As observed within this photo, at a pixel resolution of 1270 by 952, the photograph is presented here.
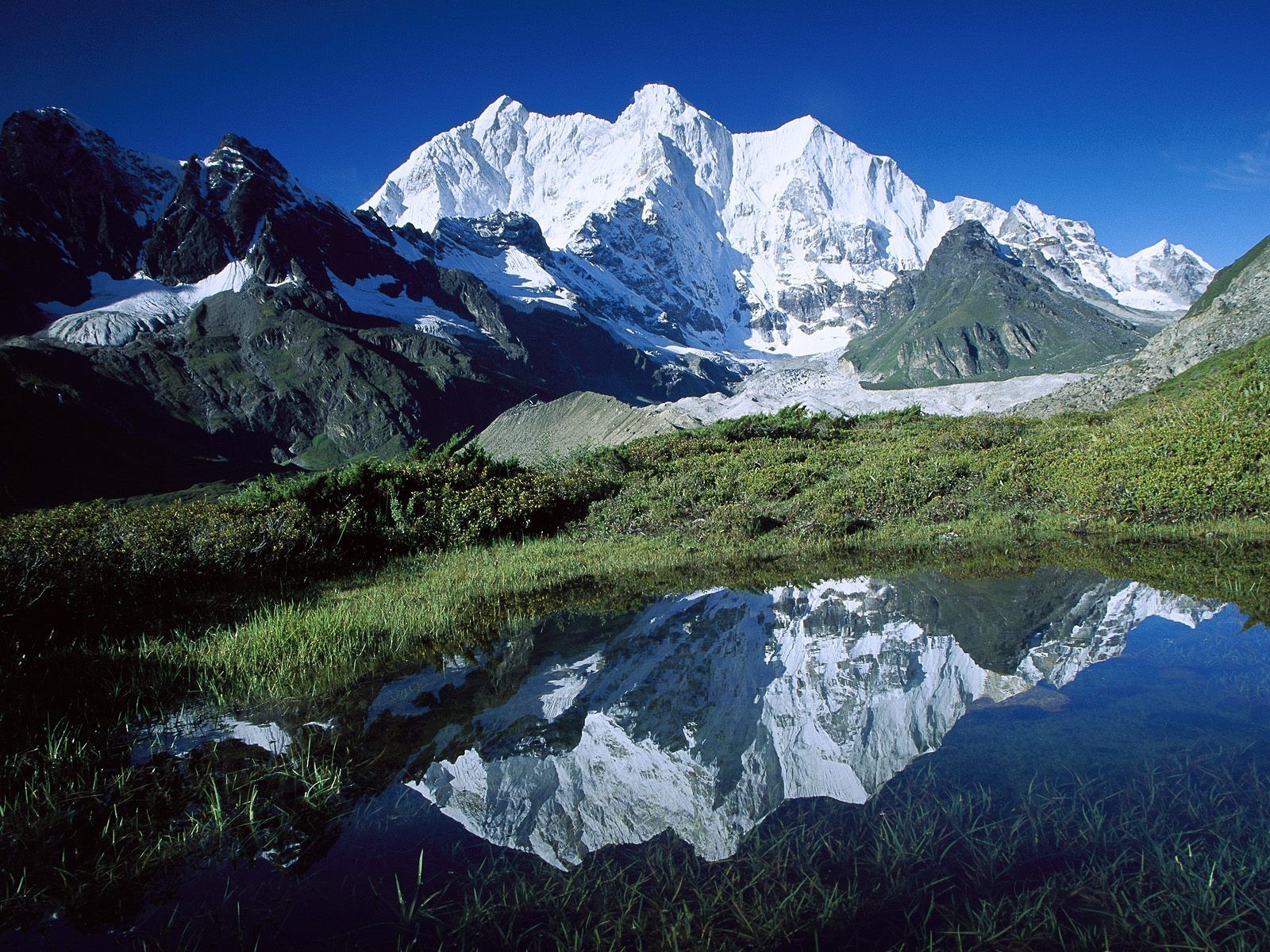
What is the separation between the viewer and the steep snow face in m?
4.40

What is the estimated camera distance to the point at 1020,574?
1048 cm

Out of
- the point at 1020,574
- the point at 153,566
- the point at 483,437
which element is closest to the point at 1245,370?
the point at 1020,574

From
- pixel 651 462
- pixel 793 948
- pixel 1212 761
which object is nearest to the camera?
pixel 793 948

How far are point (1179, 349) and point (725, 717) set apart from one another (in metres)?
55.6

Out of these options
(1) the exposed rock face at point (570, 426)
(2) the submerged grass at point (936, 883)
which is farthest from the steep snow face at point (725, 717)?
(1) the exposed rock face at point (570, 426)

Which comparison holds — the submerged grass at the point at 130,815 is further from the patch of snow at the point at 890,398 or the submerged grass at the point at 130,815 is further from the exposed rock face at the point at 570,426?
the patch of snow at the point at 890,398

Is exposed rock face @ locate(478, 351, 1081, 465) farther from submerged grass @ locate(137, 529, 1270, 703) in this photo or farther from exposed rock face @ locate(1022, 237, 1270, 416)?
submerged grass @ locate(137, 529, 1270, 703)

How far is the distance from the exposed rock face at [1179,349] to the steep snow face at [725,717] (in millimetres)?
38089

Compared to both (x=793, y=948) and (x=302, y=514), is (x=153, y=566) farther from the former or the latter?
(x=793, y=948)

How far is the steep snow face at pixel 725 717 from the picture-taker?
14.4 ft

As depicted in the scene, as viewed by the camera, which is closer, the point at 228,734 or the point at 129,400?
the point at 228,734

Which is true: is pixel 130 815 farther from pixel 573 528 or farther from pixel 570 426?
pixel 570 426

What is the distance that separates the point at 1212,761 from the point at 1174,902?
166 centimetres

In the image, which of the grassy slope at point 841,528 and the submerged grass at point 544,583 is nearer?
the submerged grass at point 544,583
